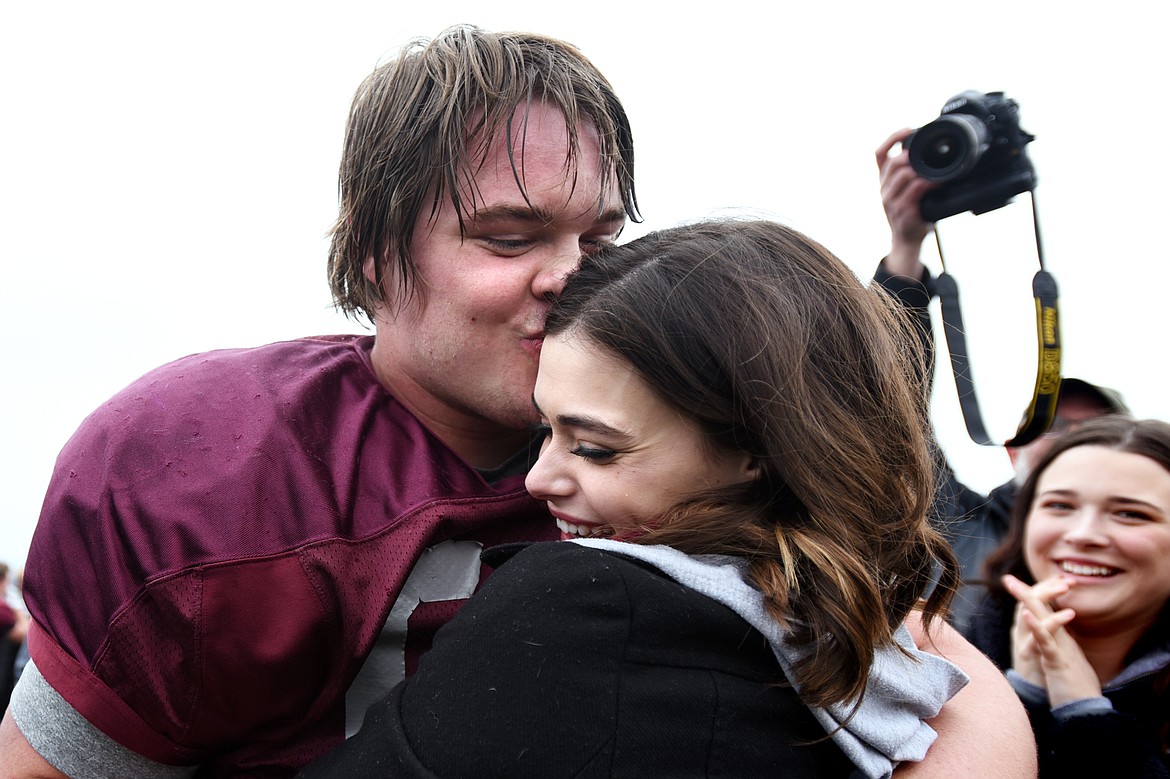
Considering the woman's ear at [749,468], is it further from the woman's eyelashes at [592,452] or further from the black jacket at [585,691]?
the black jacket at [585,691]

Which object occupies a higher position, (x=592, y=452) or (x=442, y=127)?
(x=442, y=127)

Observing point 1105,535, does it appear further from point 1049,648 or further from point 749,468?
point 749,468

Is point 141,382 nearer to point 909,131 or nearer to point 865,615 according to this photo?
point 865,615

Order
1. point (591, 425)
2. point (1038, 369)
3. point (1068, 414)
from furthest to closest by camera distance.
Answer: point (1068, 414)
point (1038, 369)
point (591, 425)

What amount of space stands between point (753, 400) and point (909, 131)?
4.75ft

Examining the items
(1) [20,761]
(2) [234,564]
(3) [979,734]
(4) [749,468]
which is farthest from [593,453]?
(1) [20,761]

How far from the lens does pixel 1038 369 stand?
7.25 feet

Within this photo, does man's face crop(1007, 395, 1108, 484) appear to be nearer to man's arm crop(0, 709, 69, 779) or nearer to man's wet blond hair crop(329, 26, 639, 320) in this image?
man's wet blond hair crop(329, 26, 639, 320)

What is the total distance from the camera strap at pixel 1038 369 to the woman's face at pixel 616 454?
95 cm

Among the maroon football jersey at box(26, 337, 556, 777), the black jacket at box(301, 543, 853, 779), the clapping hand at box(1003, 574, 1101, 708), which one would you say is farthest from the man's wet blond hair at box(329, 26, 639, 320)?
the clapping hand at box(1003, 574, 1101, 708)

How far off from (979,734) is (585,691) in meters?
0.72

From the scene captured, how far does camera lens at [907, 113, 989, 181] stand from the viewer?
2.46m

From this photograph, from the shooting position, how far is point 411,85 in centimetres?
197

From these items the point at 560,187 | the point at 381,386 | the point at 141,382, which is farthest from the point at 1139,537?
the point at 141,382
